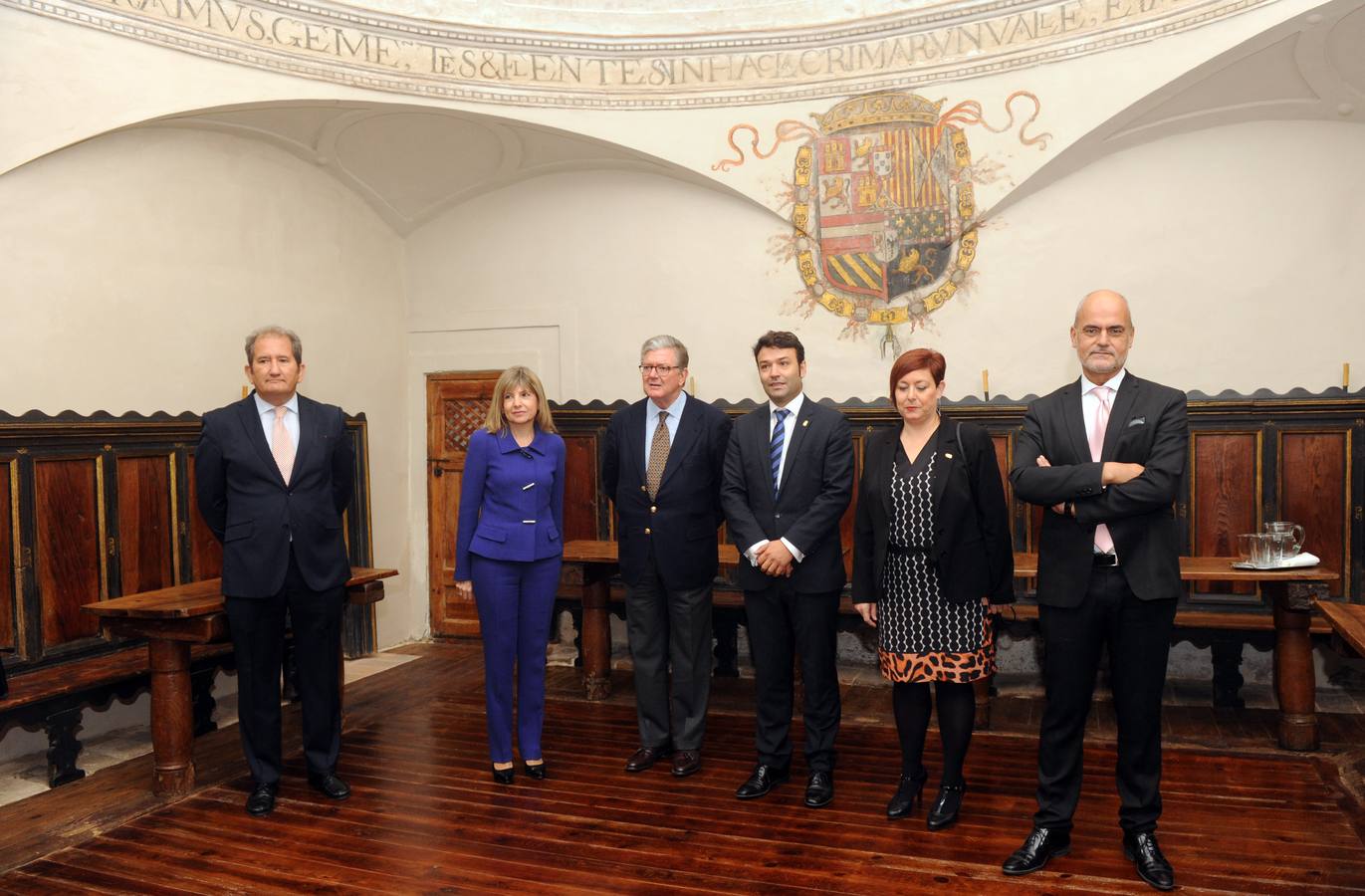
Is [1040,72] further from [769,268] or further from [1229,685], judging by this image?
[1229,685]

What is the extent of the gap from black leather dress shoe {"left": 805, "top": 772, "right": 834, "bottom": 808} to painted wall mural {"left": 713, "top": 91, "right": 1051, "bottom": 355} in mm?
3089

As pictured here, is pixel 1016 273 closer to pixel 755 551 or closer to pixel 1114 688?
pixel 755 551

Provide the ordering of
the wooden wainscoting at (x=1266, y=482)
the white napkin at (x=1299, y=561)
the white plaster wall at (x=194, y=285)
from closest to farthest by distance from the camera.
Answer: the white napkin at (x=1299, y=561) → the white plaster wall at (x=194, y=285) → the wooden wainscoting at (x=1266, y=482)

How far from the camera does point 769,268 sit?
6531 mm

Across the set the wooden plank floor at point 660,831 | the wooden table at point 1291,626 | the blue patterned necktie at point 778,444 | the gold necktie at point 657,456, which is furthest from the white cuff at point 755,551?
the wooden table at point 1291,626

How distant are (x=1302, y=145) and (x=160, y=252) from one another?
609 cm

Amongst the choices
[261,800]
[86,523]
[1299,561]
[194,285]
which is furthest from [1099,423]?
[194,285]

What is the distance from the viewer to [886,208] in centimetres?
625

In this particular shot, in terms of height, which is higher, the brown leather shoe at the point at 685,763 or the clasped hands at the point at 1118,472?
the clasped hands at the point at 1118,472

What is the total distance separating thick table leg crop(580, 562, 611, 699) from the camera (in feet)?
18.1

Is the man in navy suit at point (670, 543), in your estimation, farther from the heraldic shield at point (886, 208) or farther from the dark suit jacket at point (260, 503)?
the heraldic shield at point (886, 208)

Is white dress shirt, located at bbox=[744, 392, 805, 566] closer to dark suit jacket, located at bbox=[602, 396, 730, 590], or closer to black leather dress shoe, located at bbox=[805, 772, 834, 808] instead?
dark suit jacket, located at bbox=[602, 396, 730, 590]

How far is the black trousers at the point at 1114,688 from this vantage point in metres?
3.07

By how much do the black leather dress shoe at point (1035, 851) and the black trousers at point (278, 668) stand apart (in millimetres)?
2563
